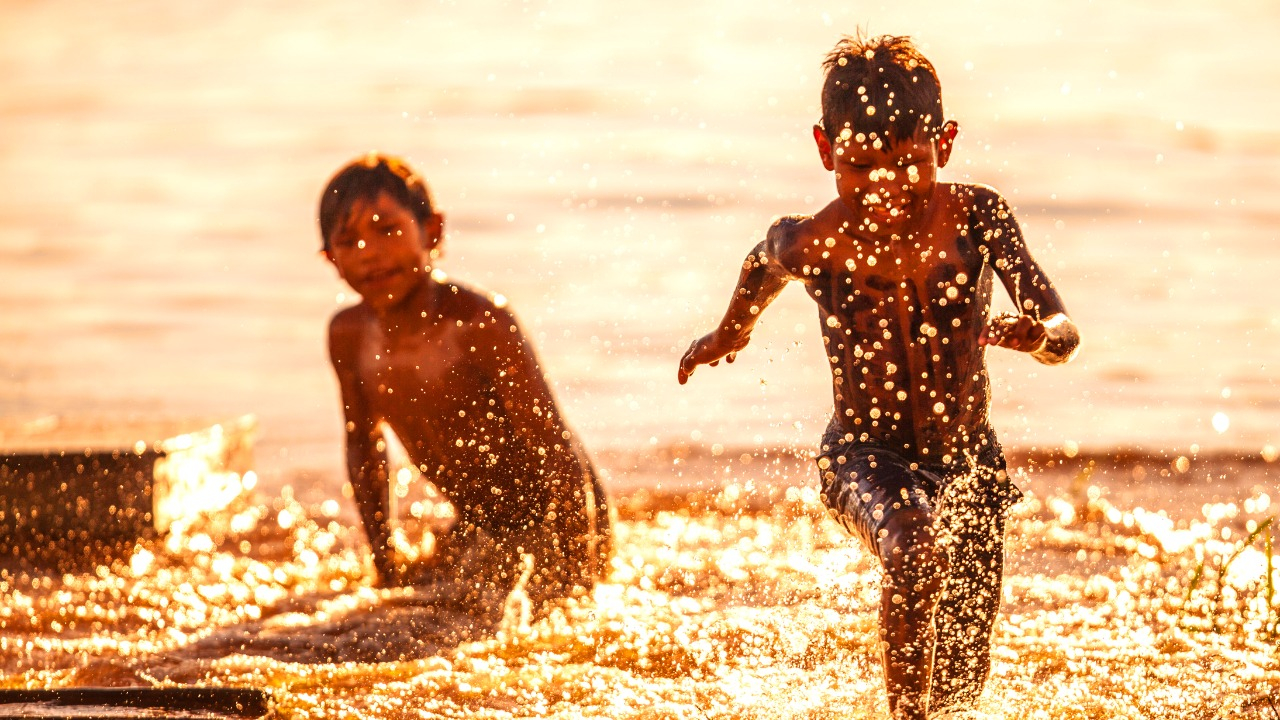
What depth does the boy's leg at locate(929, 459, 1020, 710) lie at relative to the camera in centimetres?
356

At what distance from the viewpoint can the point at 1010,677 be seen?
385 centimetres

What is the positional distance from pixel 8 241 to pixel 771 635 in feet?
25.1

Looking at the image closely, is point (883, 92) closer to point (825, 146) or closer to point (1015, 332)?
point (825, 146)

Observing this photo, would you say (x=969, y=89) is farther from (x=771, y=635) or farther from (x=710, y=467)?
(x=771, y=635)

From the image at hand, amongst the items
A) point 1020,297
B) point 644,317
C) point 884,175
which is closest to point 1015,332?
point 1020,297

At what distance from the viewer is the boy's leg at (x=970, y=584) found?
3.56 metres

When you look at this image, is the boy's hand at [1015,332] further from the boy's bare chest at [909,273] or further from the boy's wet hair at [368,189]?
the boy's wet hair at [368,189]

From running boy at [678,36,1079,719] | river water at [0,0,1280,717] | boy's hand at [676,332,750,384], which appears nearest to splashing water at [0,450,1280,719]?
river water at [0,0,1280,717]

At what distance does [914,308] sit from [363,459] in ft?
6.80

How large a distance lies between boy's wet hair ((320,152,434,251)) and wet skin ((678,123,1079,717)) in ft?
4.60

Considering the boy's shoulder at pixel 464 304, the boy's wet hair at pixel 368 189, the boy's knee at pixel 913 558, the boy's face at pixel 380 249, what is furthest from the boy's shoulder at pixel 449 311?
the boy's knee at pixel 913 558

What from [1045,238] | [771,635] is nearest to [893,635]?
[771,635]

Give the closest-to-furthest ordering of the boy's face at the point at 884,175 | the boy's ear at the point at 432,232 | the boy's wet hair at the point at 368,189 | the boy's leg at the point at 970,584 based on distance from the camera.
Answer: the boy's face at the point at 884,175 → the boy's leg at the point at 970,584 → the boy's wet hair at the point at 368,189 → the boy's ear at the point at 432,232

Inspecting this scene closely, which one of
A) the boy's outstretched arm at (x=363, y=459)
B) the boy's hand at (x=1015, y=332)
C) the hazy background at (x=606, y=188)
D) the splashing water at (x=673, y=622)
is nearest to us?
the boy's hand at (x=1015, y=332)
